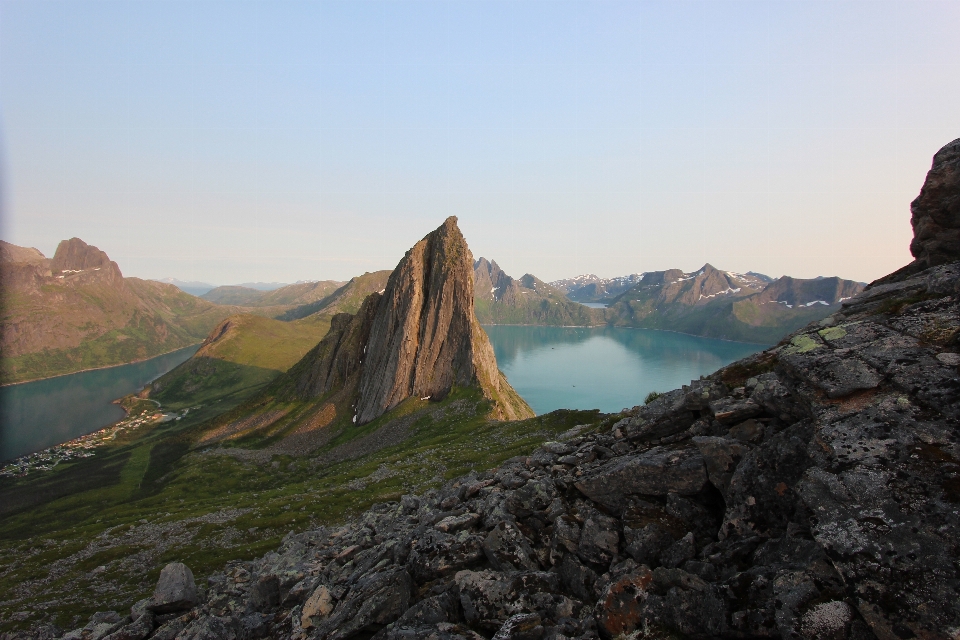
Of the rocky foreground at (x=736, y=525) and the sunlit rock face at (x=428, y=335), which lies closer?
the rocky foreground at (x=736, y=525)

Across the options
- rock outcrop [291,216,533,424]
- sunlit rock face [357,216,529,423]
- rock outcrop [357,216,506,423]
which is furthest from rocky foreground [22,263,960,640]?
rock outcrop [357,216,506,423]

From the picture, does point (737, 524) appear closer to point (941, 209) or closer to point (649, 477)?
point (649, 477)

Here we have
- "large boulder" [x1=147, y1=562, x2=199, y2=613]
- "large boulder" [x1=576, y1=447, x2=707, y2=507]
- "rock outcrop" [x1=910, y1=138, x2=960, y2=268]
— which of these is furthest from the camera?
"large boulder" [x1=147, y1=562, x2=199, y2=613]

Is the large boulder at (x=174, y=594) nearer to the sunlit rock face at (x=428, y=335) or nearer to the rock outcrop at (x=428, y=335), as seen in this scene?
the sunlit rock face at (x=428, y=335)

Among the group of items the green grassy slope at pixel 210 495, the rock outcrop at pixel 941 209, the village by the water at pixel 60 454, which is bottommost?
the village by the water at pixel 60 454

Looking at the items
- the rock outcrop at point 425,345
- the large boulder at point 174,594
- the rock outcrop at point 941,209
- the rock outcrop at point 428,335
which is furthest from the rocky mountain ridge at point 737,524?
the rock outcrop at point 428,335

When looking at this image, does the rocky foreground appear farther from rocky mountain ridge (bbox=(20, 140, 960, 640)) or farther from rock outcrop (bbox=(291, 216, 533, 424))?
rock outcrop (bbox=(291, 216, 533, 424))

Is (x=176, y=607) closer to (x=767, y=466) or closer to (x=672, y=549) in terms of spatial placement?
(x=672, y=549)
